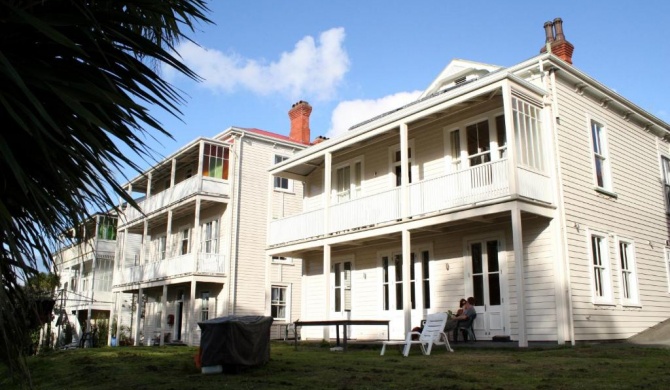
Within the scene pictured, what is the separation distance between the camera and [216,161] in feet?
86.7

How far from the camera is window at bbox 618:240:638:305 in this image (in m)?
15.3

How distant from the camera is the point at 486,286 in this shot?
14.7 metres

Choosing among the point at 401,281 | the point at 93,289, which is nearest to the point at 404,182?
the point at 401,281

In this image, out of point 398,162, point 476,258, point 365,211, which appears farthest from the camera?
point 398,162

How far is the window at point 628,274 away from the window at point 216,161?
1645 centimetres

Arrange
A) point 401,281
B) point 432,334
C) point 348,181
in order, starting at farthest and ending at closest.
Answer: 1. point 348,181
2. point 401,281
3. point 432,334

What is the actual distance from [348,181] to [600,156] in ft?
25.8

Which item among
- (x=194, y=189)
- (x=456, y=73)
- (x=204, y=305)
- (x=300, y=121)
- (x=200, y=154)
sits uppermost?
(x=300, y=121)

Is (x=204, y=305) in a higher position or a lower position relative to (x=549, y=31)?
lower

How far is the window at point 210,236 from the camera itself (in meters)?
26.6

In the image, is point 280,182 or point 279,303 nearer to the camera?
point 279,303

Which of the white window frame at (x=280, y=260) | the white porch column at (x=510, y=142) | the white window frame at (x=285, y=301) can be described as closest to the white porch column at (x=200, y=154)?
the white window frame at (x=280, y=260)

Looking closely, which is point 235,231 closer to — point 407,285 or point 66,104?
point 407,285

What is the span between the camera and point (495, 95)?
1462 centimetres
